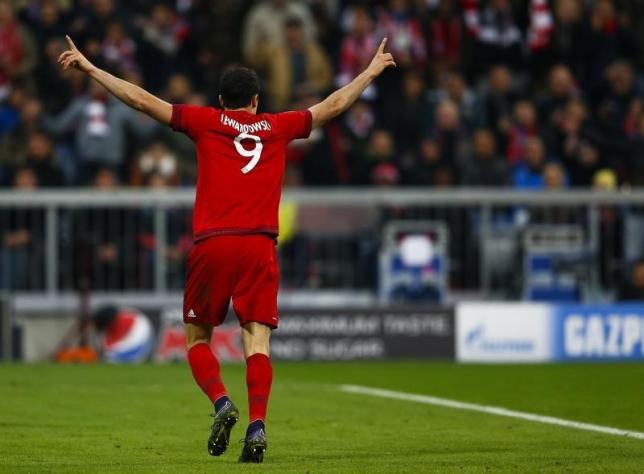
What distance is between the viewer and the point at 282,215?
20.5 meters

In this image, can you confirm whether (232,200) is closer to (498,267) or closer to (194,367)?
(194,367)

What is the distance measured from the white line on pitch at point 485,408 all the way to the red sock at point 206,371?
277 cm

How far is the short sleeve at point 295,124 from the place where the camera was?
9.95 m

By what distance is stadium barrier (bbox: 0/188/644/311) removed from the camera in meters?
20.5

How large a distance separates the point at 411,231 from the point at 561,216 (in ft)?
6.08

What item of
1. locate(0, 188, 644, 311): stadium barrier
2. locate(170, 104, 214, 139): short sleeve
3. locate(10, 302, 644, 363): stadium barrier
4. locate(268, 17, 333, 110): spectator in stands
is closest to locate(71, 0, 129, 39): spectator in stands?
locate(268, 17, 333, 110): spectator in stands

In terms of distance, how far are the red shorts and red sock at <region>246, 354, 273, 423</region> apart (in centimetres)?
22

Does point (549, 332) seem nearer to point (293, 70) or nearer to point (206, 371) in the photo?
point (293, 70)

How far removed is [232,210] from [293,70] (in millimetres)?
13248

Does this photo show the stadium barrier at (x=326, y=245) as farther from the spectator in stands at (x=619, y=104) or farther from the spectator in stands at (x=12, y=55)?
the spectator in stands at (x=12, y=55)

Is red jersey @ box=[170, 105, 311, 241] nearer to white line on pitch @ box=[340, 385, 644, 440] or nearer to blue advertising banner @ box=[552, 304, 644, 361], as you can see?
white line on pitch @ box=[340, 385, 644, 440]

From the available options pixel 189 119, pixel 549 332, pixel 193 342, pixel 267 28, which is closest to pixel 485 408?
pixel 193 342

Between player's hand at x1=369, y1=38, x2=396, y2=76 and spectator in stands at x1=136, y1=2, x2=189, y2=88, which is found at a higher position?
spectator in stands at x1=136, y1=2, x2=189, y2=88

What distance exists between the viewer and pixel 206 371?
9812mm
